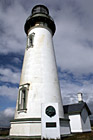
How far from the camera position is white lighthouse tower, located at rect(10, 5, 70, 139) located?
27.6ft

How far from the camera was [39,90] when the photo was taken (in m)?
10.3

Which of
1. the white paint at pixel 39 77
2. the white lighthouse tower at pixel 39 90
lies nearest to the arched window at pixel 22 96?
the white lighthouse tower at pixel 39 90

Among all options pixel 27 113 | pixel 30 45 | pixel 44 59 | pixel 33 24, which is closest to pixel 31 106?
pixel 27 113

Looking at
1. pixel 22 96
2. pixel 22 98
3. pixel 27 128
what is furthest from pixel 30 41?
pixel 27 128

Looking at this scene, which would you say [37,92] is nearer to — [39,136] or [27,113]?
[27,113]

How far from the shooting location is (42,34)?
42.5ft

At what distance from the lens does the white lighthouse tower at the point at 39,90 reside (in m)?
8.41

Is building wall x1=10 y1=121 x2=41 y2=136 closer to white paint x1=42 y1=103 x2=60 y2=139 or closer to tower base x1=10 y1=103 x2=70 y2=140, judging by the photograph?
tower base x1=10 y1=103 x2=70 y2=140

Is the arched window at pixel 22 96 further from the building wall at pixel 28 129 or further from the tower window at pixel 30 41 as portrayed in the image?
the tower window at pixel 30 41

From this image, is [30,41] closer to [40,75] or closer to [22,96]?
[40,75]

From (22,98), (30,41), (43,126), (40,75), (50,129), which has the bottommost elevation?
(50,129)

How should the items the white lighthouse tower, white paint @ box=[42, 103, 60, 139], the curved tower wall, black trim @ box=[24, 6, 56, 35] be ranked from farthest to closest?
black trim @ box=[24, 6, 56, 35] < the curved tower wall < the white lighthouse tower < white paint @ box=[42, 103, 60, 139]

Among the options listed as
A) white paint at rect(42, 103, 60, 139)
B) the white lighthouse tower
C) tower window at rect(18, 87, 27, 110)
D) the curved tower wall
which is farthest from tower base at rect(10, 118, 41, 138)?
tower window at rect(18, 87, 27, 110)

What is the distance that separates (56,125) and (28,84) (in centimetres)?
410
